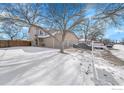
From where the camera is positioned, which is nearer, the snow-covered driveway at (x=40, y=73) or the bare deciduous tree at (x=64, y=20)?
the snow-covered driveway at (x=40, y=73)

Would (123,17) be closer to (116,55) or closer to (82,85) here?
(116,55)

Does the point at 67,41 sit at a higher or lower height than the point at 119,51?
higher

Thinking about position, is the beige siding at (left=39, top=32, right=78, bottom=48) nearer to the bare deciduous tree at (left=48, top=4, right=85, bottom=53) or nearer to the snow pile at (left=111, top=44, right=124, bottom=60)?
the bare deciduous tree at (left=48, top=4, right=85, bottom=53)

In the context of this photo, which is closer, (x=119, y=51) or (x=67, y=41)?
(x=119, y=51)

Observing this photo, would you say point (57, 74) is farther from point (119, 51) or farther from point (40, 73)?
point (119, 51)

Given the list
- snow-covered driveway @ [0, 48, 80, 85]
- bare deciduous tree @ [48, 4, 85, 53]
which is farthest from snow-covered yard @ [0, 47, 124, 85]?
bare deciduous tree @ [48, 4, 85, 53]

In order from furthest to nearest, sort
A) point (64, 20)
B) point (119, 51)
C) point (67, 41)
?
1. point (67, 41)
2. point (64, 20)
3. point (119, 51)

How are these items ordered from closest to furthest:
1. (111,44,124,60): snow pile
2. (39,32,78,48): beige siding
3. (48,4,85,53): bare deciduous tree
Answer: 1. (111,44,124,60): snow pile
2. (48,4,85,53): bare deciduous tree
3. (39,32,78,48): beige siding

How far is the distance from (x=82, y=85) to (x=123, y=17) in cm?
182

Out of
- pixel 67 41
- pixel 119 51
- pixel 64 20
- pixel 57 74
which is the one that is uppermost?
pixel 64 20

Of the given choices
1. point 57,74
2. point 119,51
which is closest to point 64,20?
point 119,51

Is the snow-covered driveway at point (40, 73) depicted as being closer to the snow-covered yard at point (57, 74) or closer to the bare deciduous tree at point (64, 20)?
the snow-covered yard at point (57, 74)

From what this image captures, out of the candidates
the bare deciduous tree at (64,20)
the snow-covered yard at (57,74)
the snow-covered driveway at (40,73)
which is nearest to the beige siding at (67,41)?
the bare deciduous tree at (64,20)
